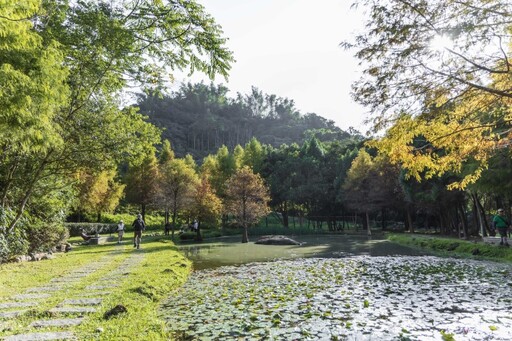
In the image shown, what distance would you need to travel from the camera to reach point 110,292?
8008 mm

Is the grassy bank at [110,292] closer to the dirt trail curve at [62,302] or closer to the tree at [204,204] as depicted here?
the dirt trail curve at [62,302]

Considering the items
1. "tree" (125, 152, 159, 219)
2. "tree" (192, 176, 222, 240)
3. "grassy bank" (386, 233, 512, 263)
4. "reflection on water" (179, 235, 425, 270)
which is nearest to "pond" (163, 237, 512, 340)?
"grassy bank" (386, 233, 512, 263)

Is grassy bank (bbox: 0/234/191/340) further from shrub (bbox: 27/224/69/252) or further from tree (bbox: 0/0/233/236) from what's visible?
tree (bbox: 0/0/233/236)

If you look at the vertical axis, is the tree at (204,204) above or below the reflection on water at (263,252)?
above

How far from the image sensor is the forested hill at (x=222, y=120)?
343 ft

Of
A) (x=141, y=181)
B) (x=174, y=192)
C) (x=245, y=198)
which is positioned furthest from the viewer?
(x=141, y=181)

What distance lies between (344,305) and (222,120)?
109 metres

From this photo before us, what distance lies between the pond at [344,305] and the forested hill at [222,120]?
85.9m

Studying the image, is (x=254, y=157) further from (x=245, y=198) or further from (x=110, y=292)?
(x=110, y=292)

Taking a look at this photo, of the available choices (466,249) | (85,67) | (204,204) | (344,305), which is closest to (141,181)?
(204,204)

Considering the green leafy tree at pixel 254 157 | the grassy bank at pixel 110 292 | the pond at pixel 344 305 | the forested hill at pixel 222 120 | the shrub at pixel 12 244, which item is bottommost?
the pond at pixel 344 305

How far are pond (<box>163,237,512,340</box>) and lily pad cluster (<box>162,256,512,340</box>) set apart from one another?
0.02m

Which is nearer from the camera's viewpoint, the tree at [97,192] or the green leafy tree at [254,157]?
the tree at [97,192]

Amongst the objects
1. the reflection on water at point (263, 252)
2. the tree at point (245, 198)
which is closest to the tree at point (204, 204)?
the tree at point (245, 198)
